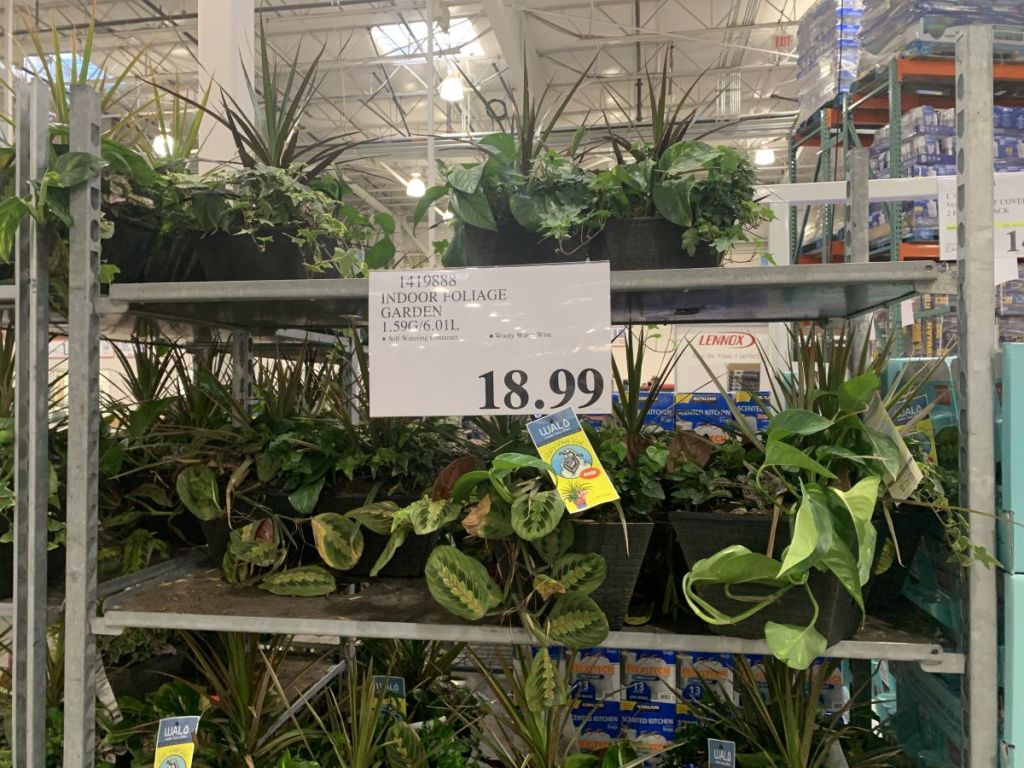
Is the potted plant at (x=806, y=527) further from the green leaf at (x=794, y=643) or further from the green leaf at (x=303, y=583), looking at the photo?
the green leaf at (x=303, y=583)

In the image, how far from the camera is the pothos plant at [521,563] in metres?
1.04

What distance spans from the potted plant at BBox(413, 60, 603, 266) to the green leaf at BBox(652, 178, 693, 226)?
10cm

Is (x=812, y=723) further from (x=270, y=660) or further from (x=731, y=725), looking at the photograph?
(x=270, y=660)

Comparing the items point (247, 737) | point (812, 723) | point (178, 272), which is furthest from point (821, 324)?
point (247, 737)

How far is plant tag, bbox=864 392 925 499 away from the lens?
1.00 m

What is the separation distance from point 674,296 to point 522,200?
12.1 inches

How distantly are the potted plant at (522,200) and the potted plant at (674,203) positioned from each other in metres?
0.04

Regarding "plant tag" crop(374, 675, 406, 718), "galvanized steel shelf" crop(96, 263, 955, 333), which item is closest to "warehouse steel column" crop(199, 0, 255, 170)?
"galvanized steel shelf" crop(96, 263, 955, 333)

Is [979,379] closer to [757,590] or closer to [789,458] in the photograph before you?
[789,458]

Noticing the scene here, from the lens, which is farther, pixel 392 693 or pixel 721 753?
pixel 392 693

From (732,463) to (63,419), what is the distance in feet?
4.21

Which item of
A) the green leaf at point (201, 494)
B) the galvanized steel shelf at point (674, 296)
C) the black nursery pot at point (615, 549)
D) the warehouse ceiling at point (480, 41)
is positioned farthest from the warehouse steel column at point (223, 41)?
the warehouse ceiling at point (480, 41)

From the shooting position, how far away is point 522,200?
46.0 inches

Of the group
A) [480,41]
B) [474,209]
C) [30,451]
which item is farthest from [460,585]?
[480,41]
